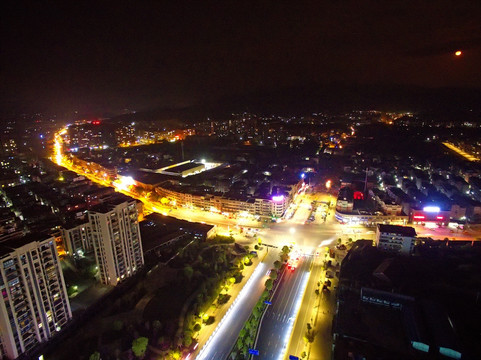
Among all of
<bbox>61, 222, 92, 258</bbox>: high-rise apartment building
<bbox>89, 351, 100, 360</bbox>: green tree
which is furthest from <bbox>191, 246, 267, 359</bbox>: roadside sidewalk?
<bbox>61, 222, 92, 258</bbox>: high-rise apartment building

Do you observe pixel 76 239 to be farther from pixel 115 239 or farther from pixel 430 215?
pixel 430 215

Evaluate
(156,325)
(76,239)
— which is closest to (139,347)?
(156,325)

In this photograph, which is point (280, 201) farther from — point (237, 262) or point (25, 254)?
point (25, 254)

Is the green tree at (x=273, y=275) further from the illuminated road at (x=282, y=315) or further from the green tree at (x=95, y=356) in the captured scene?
the green tree at (x=95, y=356)

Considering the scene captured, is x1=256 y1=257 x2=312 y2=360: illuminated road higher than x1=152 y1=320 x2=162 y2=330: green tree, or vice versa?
x1=152 y1=320 x2=162 y2=330: green tree

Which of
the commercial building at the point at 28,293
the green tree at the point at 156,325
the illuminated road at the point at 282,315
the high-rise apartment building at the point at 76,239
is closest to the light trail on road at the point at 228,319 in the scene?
the illuminated road at the point at 282,315

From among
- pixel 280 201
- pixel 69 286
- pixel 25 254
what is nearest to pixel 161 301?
pixel 69 286

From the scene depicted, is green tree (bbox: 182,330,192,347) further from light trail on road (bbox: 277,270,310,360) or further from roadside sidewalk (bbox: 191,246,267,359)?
light trail on road (bbox: 277,270,310,360)
